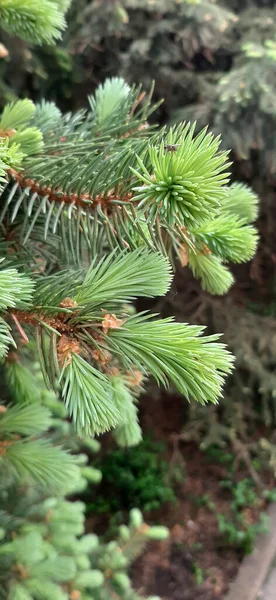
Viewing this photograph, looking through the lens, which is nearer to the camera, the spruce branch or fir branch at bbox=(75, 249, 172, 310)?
fir branch at bbox=(75, 249, 172, 310)

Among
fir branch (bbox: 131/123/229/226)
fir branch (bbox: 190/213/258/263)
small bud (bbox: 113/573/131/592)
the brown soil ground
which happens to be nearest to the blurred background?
the brown soil ground

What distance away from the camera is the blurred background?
171cm

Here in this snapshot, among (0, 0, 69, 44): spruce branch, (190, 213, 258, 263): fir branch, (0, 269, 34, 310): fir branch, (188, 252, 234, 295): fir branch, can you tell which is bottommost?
(0, 269, 34, 310): fir branch

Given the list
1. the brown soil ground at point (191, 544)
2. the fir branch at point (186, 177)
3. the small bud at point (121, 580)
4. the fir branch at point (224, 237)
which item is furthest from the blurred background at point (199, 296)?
the fir branch at point (186, 177)

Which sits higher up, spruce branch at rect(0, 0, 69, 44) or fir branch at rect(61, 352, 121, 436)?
spruce branch at rect(0, 0, 69, 44)

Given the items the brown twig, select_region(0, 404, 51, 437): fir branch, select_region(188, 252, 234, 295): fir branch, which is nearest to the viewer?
the brown twig

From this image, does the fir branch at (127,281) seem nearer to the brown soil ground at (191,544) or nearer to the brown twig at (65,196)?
the brown twig at (65,196)

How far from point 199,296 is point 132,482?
111cm

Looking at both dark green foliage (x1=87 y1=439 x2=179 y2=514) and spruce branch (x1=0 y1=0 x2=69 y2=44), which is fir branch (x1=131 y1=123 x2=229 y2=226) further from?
dark green foliage (x1=87 y1=439 x2=179 y2=514)

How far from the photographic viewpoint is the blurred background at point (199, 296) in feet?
5.62

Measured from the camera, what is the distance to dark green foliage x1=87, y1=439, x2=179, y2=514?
8.12ft

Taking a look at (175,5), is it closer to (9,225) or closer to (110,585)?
(9,225)

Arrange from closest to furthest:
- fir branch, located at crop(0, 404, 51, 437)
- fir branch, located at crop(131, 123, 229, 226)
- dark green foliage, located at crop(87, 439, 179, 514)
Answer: fir branch, located at crop(131, 123, 229, 226) → fir branch, located at crop(0, 404, 51, 437) → dark green foliage, located at crop(87, 439, 179, 514)

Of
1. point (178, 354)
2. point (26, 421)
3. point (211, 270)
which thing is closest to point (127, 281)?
point (178, 354)
